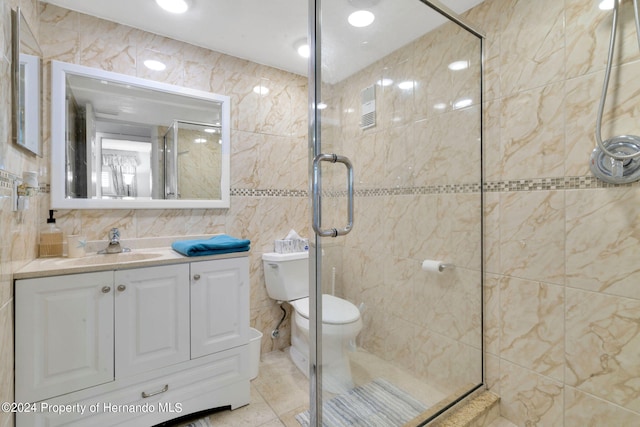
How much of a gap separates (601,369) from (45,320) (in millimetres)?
2295

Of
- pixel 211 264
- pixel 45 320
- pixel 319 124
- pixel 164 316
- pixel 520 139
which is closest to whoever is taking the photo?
pixel 319 124

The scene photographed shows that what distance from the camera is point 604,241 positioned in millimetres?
1141

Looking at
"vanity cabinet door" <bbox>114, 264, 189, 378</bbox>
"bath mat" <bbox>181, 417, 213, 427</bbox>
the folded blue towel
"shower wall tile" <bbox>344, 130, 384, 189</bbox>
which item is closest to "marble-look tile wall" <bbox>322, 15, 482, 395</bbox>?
"shower wall tile" <bbox>344, 130, 384, 189</bbox>

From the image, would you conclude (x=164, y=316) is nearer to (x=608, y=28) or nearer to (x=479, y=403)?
(x=479, y=403)

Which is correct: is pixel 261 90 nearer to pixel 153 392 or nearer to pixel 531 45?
pixel 531 45

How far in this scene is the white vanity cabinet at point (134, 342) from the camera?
123cm

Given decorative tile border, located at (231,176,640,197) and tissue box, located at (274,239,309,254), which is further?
tissue box, located at (274,239,309,254)

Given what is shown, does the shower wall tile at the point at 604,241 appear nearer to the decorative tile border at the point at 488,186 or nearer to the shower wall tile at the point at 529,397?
the decorative tile border at the point at 488,186

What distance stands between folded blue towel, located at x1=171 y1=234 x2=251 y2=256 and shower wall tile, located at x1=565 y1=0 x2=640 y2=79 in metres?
1.80

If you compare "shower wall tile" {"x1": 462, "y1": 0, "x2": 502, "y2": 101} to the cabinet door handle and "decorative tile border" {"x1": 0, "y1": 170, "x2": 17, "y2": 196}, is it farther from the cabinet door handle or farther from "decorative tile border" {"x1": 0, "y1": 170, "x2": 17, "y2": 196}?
the cabinet door handle

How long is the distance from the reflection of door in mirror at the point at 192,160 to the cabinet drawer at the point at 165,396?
1.07 meters

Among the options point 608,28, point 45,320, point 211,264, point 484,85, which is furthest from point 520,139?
point 45,320

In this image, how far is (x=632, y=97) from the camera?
1.07m

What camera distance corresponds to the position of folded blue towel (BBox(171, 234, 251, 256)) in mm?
1593
